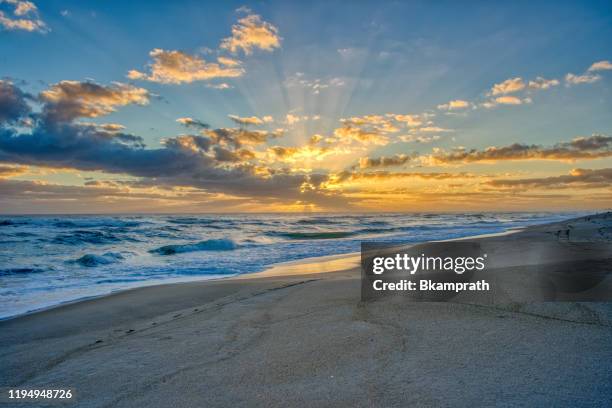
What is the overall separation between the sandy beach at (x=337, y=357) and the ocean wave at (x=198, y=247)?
46.2ft

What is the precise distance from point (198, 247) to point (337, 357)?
61.2ft

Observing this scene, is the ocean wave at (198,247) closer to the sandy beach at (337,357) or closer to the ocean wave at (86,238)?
the ocean wave at (86,238)

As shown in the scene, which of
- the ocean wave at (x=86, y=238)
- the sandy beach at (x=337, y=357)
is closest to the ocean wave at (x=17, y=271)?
the sandy beach at (x=337, y=357)

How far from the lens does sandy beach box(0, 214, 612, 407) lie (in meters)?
2.17

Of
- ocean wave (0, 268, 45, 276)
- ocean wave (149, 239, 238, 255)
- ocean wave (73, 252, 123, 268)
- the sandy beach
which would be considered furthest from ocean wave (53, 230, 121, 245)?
the sandy beach

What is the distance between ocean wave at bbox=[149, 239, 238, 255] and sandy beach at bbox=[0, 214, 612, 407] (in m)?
14.1

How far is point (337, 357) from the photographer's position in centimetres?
277

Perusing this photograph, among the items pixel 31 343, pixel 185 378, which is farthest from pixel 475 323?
pixel 31 343

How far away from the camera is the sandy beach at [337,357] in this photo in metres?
2.17

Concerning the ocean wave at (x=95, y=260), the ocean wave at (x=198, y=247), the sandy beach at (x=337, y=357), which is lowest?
the ocean wave at (x=198, y=247)

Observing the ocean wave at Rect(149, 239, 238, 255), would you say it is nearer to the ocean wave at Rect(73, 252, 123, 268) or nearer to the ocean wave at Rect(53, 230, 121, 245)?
the ocean wave at Rect(73, 252, 123, 268)

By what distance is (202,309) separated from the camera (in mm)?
5316

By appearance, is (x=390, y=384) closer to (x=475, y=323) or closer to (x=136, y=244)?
(x=475, y=323)

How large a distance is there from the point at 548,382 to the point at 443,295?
7.33ft
